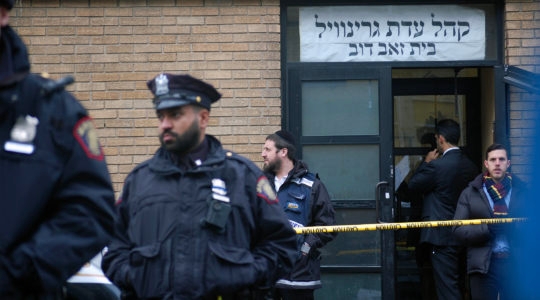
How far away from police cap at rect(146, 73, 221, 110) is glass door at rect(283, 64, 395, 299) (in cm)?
467

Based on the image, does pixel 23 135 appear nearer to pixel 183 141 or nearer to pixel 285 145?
pixel 183 141

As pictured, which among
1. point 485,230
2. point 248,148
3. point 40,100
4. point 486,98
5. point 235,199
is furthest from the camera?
point 486,98

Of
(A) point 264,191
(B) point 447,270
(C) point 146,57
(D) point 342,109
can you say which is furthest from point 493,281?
(A) point 264,191

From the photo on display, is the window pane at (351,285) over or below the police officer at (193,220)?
below

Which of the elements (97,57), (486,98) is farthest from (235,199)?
(486,98)

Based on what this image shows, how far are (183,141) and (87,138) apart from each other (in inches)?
60.2

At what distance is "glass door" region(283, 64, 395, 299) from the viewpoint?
9594 mm

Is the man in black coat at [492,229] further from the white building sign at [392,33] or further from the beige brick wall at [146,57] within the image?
the beige brick wall at [146,57]

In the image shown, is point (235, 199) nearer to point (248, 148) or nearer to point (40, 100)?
point (40, 100)

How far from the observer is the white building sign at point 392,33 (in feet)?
31.5

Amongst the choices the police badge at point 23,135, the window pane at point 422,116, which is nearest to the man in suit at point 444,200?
the window pane at point 422,116

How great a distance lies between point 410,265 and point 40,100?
323 inches

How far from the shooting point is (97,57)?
9.42 metres

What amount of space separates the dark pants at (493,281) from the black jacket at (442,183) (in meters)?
0.78
